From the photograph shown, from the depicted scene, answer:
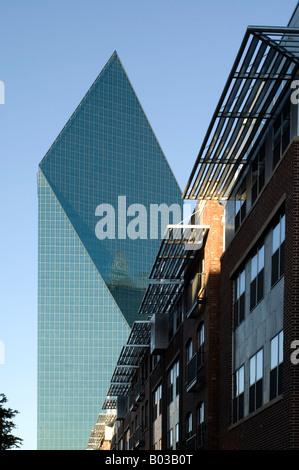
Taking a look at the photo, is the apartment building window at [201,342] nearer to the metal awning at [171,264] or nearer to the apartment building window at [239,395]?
the metal awning at [171,264]

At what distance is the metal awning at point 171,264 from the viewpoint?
46094 millimetres

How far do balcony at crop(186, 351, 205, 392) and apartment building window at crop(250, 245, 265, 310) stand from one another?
29.7 ft

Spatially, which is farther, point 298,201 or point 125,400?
point 125,400

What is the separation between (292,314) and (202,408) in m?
17.2

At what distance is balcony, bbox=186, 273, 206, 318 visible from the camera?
45375 mm

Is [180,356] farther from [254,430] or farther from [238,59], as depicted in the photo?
[238,59]

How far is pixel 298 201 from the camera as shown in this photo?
98.2 ft

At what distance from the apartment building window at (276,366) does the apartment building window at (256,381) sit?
1.75m

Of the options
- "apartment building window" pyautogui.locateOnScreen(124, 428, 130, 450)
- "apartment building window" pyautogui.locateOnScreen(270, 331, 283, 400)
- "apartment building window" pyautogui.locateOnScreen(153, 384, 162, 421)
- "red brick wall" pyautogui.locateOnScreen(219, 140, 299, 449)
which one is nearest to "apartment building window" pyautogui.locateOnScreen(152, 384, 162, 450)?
"apartment building window" pyautogui.locateOnScreen(153, 384, 162, 421)

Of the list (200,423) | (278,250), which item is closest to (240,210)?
(278,250)

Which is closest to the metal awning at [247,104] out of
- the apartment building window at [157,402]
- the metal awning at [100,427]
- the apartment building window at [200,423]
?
the apartment building window at [200,423]

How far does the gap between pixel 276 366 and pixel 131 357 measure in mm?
46187

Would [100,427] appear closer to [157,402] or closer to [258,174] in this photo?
[157,402]
